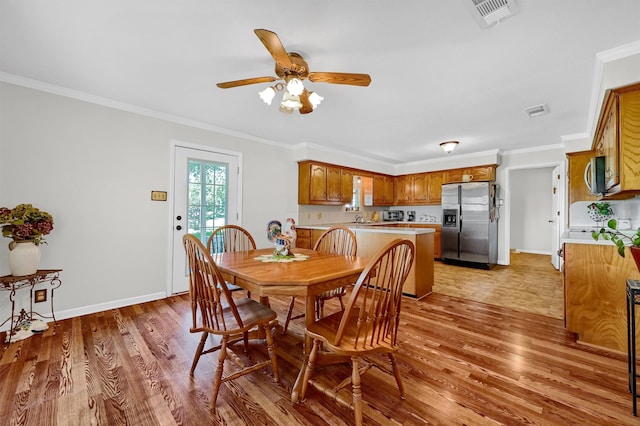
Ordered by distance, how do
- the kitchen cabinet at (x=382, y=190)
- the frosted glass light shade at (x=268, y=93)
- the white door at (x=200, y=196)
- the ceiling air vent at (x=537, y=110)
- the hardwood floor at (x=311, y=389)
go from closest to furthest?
the hardwood floor at (x=311, y=389) → the frosted glass light shade at (x=268, y=93) → the ceiling air vent at (x=537, y=110) → the white door at (x=200, y=196) → the kitchen cabinet at (x=382, y=190)

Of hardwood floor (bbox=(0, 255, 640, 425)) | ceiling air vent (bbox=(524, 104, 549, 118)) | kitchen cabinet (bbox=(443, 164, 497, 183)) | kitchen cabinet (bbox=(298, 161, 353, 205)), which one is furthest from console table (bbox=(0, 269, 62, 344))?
kitchen cabinet (bbox=(443, 164, 497, 183))

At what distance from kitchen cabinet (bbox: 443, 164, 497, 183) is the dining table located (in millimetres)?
4443

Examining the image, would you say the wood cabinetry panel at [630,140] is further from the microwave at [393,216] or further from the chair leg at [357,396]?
the microwave at [393,216]

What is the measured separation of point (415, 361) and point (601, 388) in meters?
1.09

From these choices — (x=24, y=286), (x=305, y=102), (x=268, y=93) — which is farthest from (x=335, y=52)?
(x=24, y=286)

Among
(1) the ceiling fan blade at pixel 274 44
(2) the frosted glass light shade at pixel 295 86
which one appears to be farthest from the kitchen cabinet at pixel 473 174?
(1) the ceiling fan blade at pixel 274 44

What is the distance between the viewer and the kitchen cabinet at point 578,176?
3723 millimetres

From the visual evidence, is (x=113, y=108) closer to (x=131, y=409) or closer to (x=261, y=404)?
(x=131, y=409)

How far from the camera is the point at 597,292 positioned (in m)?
2.15

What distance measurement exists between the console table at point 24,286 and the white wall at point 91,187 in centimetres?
7

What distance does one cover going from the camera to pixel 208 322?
1.58m

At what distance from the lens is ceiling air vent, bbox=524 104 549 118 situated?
2.99 meters

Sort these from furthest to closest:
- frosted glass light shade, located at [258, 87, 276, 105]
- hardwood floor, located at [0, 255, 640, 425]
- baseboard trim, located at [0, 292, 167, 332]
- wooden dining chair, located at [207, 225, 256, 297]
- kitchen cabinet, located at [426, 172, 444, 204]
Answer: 1. kitchen cabinet, located at [426, 172, 444, 204]
2. wooden dining chair, located at [207, 225, 256, 297]
3. baseboard trim, located at [0, 292, 167, 332]
4. frosted glass light shade, located at [258, 87, 276, 105]
5. hardwood floor, located at [0, 255, 640, 425]

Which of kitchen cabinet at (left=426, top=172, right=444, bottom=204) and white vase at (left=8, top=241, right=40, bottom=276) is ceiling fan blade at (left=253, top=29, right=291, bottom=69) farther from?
kitchen cabinet at (left=426, top=172, right=444, bottom=204)
